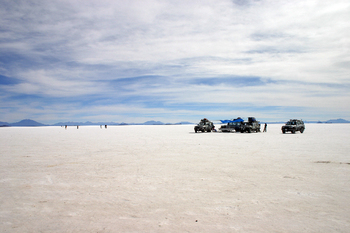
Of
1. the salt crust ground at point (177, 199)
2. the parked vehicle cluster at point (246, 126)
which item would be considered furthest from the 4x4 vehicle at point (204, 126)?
the salt crust ground at point (177, 199)

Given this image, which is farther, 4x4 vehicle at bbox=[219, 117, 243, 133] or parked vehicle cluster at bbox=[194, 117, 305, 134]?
4x4 vehicle at bbox=[219, 117, 243, 133]

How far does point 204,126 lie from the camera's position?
145 feet

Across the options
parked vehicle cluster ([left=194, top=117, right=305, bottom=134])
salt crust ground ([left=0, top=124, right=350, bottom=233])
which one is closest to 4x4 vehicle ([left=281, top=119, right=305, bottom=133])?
parked vehicle cluster ([left=194, top=117, right=305, bottom=134])

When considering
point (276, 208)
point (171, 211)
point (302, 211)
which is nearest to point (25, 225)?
point (171, 211)

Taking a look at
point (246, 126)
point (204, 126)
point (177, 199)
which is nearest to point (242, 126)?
point (246, 126)

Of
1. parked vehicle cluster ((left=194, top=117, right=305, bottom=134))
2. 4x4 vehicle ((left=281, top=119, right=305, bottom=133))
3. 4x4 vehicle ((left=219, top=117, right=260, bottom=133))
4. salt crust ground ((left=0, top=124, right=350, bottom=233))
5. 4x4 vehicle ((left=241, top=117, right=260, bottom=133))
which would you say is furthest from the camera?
4x4 vehicle ((left=219, top=117, right=260, bottom=133))

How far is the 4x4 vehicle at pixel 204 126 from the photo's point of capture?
43938mm

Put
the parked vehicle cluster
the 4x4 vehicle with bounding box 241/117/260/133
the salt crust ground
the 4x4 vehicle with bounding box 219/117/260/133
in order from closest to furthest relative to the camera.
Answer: the salt crust ground → the parked vehicle cluster → the 4x4 vehicle with bounding box 241/117/260/133 → the 4x4 vehicle with bounding box 219/117/260/133

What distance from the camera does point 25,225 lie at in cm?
466

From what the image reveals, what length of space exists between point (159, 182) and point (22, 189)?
4.10 meters

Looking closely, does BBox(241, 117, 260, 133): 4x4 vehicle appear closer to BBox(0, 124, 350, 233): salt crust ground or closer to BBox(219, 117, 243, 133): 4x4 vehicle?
BBox(219, 117, 243, 133): 4x4 vehicle

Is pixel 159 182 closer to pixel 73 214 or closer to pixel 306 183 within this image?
pixel 73 214

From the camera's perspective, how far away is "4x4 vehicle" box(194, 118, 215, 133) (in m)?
43.9

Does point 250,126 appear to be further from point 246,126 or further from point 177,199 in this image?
point 177,199
